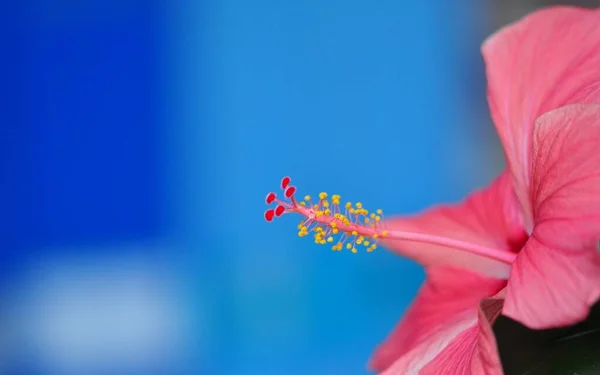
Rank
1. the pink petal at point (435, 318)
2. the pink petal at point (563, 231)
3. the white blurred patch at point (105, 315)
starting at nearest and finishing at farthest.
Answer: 1. the pink petal at point (563, 231)
2. the pink petal at point (435, 318)
3. the white blurred patch at point (105, 315)

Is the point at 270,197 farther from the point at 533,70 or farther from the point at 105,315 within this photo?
the point at 105,315

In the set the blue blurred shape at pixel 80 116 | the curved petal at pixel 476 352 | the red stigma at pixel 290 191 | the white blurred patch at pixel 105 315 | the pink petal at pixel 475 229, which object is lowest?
the curved petal at pixel 476 352

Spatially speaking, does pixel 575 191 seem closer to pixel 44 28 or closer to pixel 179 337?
pixel 179 337

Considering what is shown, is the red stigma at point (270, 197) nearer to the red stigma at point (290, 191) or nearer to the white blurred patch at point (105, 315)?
the red stigma at point (290, 191)

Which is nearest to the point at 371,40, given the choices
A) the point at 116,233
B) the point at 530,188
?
the point at 116,233

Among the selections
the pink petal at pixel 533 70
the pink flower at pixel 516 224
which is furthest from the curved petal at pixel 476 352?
the pink petal at pixel 533 70

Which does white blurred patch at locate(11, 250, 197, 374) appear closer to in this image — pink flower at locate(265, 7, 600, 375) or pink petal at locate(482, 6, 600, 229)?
pink flower at locate(265, 7, 600, 375)

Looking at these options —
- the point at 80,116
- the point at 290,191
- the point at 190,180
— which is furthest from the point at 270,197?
the point at 80,116

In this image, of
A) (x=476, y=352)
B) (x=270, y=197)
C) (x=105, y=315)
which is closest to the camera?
(x=476, y=352)
